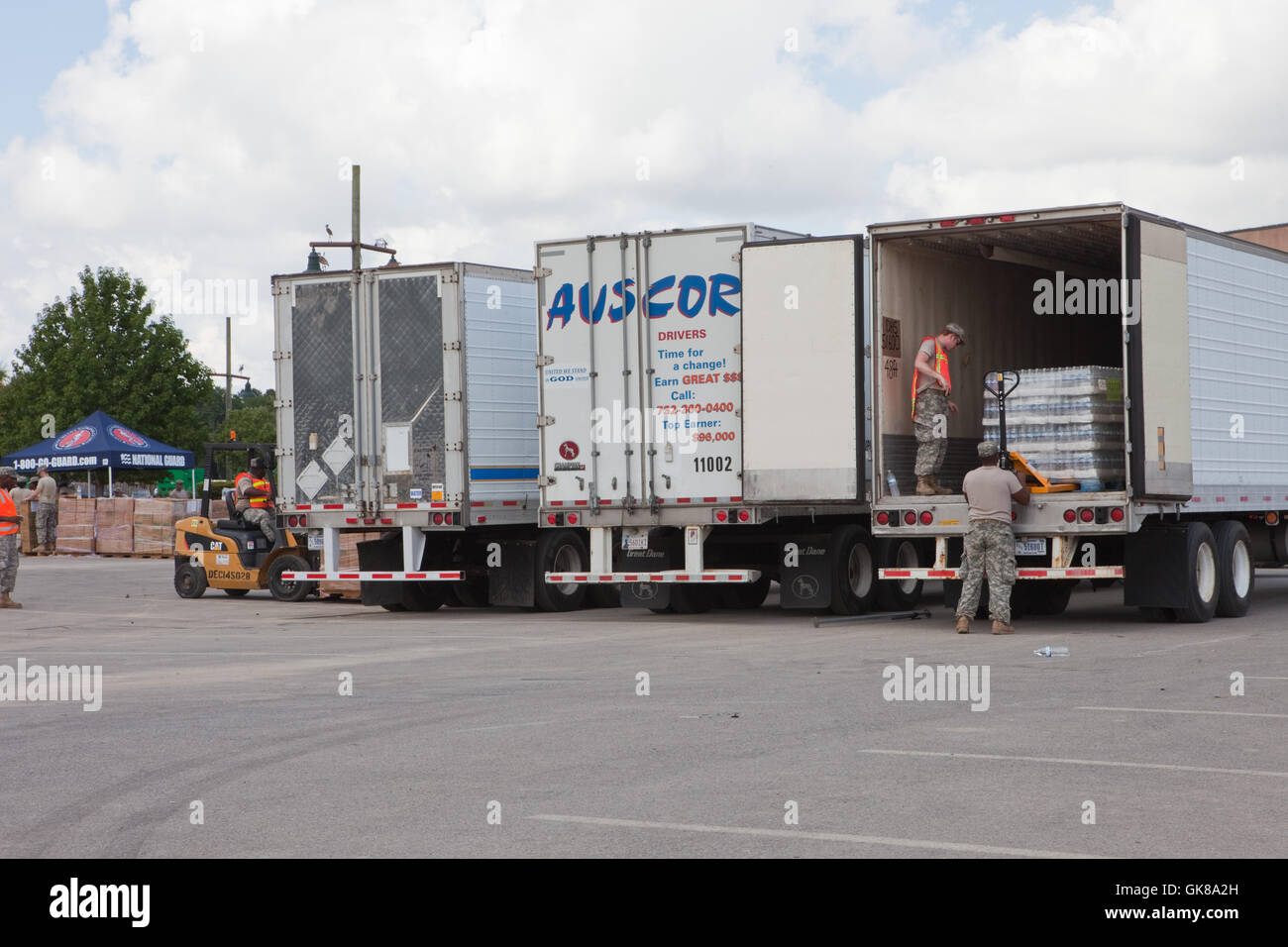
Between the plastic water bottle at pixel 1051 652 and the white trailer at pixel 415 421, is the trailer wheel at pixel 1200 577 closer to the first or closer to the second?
the plastic water bottle at pixel 1051 652

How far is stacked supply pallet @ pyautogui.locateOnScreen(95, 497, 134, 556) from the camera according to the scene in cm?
→ 4025

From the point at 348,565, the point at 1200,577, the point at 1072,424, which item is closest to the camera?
the point at 1072,424

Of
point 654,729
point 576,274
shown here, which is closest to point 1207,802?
point 654,729

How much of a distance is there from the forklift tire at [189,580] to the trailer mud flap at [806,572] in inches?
398

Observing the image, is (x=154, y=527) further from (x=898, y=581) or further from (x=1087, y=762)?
(x=1087, y=762)

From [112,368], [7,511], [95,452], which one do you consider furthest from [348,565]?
[112,368]

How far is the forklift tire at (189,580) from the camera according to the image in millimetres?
24969

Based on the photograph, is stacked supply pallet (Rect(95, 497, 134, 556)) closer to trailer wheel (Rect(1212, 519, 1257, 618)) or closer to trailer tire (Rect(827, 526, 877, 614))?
trailer tire (Rect(827, 526, 877, 614))

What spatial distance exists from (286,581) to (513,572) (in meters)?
4.44

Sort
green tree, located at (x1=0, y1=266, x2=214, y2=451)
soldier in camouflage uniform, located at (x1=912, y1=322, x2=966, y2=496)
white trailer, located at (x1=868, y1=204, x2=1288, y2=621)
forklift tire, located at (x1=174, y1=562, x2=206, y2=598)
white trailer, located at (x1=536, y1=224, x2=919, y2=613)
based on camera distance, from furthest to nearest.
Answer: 1. green tree, located at (x1=0, y1=266, x2=214, y2=451)
2. forklift tire, located at (x1=174, y1=562, x2=206, y2=598)
3. white trailer, located at (x1=536, y1=224, x2=919, y2=613)
4. soldier in camouflage uniform, located at (x1=912, y1=322, x2=966, y2=496)
5. white trailer, located at (x1=868, y1=204, x2=1288, y2=621)

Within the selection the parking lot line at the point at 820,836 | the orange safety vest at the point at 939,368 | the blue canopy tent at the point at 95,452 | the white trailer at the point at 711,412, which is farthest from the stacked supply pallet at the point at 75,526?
the parking lot line at the point at 820,836

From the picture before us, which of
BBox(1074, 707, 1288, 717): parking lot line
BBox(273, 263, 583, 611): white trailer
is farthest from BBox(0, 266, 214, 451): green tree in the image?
BBox(1074, 707, 1288, 717): parking lot line

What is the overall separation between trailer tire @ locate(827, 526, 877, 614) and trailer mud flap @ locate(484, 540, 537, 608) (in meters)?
4.09

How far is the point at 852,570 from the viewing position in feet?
62.4
